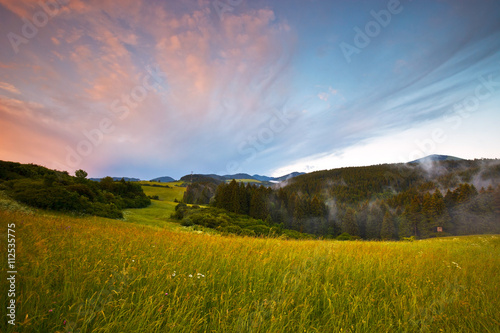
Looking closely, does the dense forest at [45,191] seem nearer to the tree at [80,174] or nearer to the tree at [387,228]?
the tree at [80,174]

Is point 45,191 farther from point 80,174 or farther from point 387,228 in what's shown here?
point 387,228

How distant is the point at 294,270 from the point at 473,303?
276 centimetres

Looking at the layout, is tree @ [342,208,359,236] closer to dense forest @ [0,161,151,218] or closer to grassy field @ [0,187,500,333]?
dense forest @ [0,161,151,218]

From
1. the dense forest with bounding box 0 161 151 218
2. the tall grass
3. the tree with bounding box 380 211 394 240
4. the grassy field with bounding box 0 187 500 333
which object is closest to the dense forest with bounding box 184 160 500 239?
the tree with bounding box 380 211 394 240

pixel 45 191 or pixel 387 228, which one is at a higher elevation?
pixel 45 191

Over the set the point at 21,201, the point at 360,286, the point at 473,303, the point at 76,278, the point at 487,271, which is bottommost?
the point at 487,271

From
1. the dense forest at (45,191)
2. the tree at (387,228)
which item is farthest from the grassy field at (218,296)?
the tree at (387,228)

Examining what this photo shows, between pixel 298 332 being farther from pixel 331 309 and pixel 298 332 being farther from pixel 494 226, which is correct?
pixel 494 226

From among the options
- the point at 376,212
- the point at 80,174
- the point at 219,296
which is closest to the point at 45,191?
the point at 80,174

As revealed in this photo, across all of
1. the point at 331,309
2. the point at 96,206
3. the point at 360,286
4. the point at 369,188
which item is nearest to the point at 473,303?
the point at 360,286

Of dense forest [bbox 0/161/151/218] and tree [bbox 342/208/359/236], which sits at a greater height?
dense forest [bbox 0/161/151/218]

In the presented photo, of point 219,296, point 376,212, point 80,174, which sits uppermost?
point 80,174

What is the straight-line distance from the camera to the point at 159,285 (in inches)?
99.0

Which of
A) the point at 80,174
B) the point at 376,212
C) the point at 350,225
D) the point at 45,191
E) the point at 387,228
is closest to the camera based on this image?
the point at 45,191
